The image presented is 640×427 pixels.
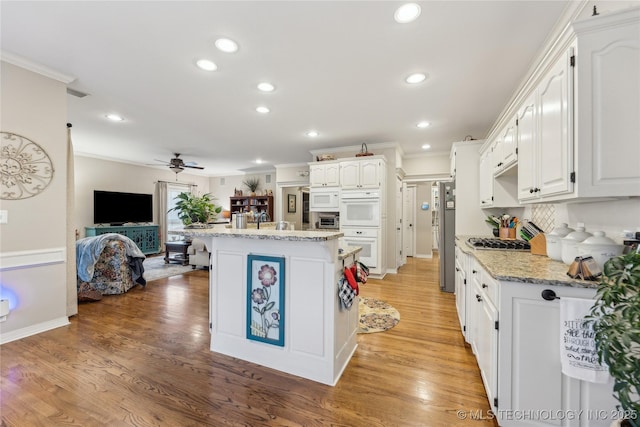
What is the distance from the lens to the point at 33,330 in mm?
2574

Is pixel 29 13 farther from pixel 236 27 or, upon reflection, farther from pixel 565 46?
pixel 565 46

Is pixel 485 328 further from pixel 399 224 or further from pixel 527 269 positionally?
pixel 399 224

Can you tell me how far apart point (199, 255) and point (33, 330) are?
2.91m

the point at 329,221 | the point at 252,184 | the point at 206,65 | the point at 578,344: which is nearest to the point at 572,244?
the point at 578,344

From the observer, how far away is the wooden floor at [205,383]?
1578 mm

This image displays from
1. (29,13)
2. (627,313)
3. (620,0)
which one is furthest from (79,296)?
(620,0)

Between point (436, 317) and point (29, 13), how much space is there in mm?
4625

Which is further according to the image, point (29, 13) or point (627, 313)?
point (29, 13)

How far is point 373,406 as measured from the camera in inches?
65.6

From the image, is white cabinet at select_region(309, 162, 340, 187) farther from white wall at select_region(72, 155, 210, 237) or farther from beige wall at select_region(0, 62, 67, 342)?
white wall at select_region(72, 155, 210, 237)

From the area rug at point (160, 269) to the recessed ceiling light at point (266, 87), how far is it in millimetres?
4048

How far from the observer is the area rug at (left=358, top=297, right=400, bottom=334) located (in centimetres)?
280

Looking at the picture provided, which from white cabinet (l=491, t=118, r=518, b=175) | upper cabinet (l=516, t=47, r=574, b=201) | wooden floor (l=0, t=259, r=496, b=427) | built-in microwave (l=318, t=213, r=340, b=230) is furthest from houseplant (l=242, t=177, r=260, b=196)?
upper cabinet (l=516, t=47, r=574, b=201)

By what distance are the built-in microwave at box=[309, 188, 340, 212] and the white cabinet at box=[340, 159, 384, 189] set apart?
29 centimetres
